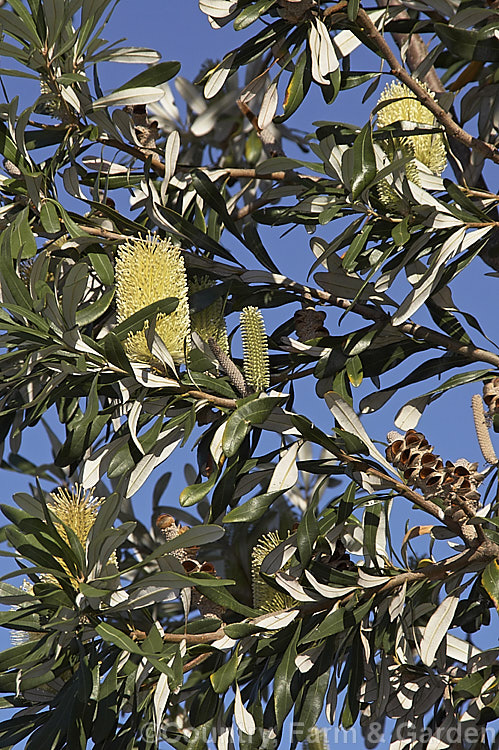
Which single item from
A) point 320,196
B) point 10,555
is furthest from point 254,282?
point 10,555

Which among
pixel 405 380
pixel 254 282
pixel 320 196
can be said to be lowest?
pixel 405 380

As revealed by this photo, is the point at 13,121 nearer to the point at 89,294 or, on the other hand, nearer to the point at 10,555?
the point at 89,294

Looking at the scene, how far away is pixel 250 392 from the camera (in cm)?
126

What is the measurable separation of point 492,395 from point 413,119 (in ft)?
1.50

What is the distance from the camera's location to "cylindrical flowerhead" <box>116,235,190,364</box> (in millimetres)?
1131

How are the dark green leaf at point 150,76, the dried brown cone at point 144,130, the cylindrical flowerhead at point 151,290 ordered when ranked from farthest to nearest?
the dried brown cone at point 144,130, the dark green leaf at point 150,76, the cylindrical flowerhead at point 151,290

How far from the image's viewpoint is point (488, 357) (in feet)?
4.76

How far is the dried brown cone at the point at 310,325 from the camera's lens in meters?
1.46

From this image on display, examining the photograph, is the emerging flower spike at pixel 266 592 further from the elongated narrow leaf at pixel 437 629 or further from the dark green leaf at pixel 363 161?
the dark green leaf at pixel 363 161

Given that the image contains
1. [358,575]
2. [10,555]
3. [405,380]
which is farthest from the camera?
[405,380]

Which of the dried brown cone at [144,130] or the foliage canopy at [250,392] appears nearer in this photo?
the foliage canopy at [250,392]

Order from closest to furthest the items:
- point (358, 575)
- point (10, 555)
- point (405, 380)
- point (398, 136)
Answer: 1. point (10, 555)
2. point (358, 575)
3. point (398, 136)
4. point (405, 380)

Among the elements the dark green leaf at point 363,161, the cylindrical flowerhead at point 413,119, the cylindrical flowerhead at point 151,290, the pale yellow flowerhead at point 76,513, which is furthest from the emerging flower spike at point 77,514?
the cylindrical flowerhead at point 413,119

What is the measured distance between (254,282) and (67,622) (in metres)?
0.64
